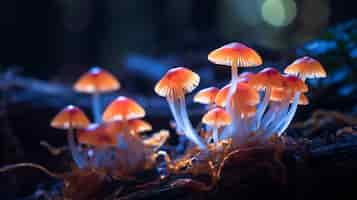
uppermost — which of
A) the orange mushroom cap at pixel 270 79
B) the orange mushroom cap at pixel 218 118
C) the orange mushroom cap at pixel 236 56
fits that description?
the orange mushroom cap at pixel 236 56

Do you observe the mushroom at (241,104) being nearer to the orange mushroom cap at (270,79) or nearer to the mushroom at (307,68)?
the orange mushroom cap at (270,79)

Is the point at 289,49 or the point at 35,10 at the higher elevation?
the point at 35,10

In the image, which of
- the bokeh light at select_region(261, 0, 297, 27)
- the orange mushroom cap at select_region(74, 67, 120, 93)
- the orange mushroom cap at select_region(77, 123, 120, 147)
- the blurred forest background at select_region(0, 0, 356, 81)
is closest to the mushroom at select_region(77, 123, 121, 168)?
the orange mushroom cap at select_region(77, 123, 120, 147)

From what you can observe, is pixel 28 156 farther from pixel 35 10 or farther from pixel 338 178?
pixel 35 10

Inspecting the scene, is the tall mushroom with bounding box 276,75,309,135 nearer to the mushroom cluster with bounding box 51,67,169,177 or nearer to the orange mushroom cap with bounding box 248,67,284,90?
the orange mushroom cap with bounding box 248,67,284,90

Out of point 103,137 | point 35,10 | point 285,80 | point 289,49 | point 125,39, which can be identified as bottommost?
point 103,137

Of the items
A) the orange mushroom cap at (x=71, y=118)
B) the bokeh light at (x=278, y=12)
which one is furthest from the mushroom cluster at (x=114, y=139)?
the bokeh light at (x=278, y=12)

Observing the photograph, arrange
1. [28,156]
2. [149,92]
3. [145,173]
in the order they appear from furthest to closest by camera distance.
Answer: [149,92]
[28,156]
[145,173]

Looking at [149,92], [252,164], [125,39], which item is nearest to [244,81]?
[252,164]
